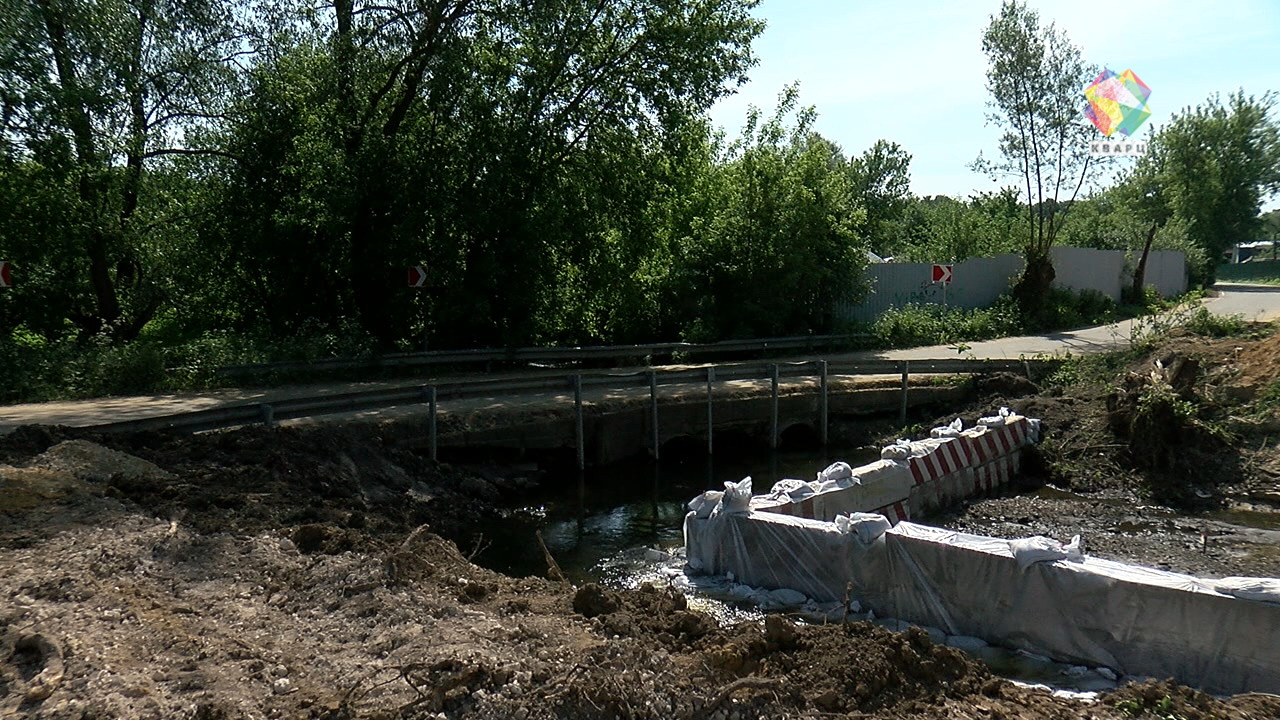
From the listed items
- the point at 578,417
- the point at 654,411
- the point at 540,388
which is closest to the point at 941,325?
the point at 654,411

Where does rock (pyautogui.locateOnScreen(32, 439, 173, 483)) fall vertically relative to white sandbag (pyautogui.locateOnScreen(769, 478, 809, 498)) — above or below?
above

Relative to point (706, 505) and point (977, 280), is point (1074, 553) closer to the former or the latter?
point (706, 505)

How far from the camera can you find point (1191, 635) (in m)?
6.65

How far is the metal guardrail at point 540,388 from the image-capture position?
1399 cm

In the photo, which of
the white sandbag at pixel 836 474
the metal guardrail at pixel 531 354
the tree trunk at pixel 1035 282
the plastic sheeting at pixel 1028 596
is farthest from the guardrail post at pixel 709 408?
the tree trunk at pixel 1035 282

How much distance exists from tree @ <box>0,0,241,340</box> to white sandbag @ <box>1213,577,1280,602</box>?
20840 mm

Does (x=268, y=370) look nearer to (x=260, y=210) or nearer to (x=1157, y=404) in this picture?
(x=260, y=210)

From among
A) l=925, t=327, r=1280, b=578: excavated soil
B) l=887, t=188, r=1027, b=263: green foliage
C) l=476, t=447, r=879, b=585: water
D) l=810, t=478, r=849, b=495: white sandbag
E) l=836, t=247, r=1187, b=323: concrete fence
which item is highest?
l=887, t=188, r=1027, b=263: green foliage

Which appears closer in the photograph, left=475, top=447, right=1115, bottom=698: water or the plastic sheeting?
the plastic sheeting

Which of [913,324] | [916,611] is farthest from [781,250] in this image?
[916,611]

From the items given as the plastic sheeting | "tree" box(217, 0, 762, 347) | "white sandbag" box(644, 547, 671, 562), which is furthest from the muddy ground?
"tree" box(217, 0, 762, 347)

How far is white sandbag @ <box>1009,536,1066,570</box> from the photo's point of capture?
7359 mm

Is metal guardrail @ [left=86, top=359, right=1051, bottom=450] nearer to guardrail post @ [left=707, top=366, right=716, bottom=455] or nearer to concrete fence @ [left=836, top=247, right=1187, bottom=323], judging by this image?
guardrail post @ [left=707, top=366, right=716, bottom=455]

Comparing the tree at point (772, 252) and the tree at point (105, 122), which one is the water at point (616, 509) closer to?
the tree at point (772, 252)
